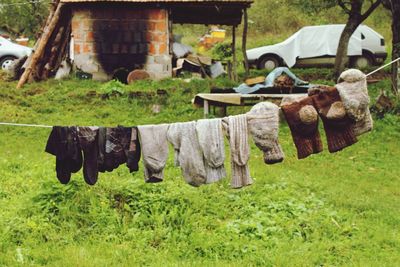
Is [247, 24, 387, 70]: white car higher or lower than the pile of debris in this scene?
higher

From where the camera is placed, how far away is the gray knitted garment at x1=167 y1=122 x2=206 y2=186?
562cm

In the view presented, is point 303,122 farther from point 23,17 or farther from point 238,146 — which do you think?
point 23,17

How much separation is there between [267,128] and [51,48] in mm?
14007

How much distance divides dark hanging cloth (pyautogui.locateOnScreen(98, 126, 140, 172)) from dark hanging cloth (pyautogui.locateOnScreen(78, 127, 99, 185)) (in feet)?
0.17

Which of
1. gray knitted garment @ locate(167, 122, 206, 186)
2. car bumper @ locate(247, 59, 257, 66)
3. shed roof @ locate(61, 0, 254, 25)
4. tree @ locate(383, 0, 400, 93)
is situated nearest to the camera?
gray knitted garment @ locate(167, 122, 206, 186)

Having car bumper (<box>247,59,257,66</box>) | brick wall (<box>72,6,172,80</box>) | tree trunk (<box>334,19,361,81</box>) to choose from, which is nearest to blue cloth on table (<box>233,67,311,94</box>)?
brick wall (<box>72,6,172,80</box>)

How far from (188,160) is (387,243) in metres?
3.16

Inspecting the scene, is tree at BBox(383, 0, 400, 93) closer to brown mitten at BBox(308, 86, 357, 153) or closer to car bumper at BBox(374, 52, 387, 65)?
car bumper at BBox(374, 52, 387, 65)

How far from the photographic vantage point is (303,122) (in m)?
5.43

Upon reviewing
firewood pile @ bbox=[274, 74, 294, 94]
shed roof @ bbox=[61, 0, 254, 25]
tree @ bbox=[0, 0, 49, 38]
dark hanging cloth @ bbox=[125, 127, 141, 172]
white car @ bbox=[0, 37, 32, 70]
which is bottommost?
dark hanging cloth @ bbox=[125, 127, 141, 172]

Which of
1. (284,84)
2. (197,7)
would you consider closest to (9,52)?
(197,7)

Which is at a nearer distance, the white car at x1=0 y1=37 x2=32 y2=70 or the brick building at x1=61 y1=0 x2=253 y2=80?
the brick building at x1=61 y1=0 x2=253 y2=80

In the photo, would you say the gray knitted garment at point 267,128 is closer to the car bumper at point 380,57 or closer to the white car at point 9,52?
the white car at point 9,52

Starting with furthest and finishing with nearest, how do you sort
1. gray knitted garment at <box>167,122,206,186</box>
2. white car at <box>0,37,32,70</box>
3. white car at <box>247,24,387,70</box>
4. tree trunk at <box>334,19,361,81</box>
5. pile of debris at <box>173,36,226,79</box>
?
white car at <box>247,24,387,70</box> → white car at <box>0,37,32,70</box> → pile of debris at <box>173,36,226,79</box> → tree trunk at <box>334,19,361,81</box> → gray knitted garment at <box>167,122,206,186</box>
